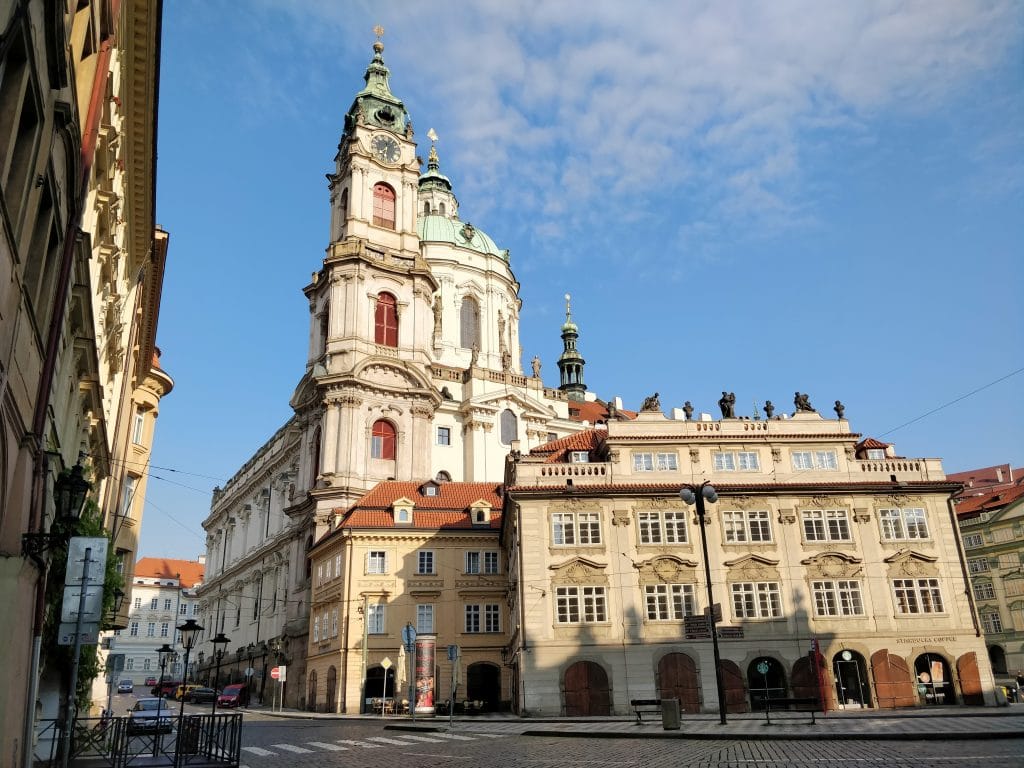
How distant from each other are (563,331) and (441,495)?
5066 cm

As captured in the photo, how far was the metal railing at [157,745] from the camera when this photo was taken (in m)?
15.9

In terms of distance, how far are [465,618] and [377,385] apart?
2054 centimetres

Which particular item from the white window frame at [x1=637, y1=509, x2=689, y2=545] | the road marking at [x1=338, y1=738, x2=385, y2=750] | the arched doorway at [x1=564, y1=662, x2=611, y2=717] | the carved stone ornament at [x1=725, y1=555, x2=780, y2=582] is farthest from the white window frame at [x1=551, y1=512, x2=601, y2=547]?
the road marking at [x1=338, y1=738, x2=385, y2=750]

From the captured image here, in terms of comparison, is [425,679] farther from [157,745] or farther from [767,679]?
[157,745]

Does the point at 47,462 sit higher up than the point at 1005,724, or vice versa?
the point at 47,462

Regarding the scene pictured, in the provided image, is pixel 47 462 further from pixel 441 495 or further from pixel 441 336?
pixel 441 336

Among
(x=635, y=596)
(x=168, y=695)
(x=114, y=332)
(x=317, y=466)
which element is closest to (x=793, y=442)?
(x=635, y=596)

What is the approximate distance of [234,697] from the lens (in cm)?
5600

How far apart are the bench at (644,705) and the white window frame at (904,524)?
42.1 ft

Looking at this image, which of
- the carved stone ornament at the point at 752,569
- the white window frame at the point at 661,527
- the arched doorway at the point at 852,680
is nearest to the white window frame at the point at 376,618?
the white window frame at the point at 661,527

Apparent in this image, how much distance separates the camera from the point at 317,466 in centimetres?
6172

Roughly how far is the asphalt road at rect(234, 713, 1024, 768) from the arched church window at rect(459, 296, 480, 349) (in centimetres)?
5409

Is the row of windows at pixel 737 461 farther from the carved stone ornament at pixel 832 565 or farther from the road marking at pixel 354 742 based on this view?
the road marking at pixel 354 742

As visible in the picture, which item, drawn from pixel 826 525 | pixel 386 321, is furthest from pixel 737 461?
pixel 386 321
